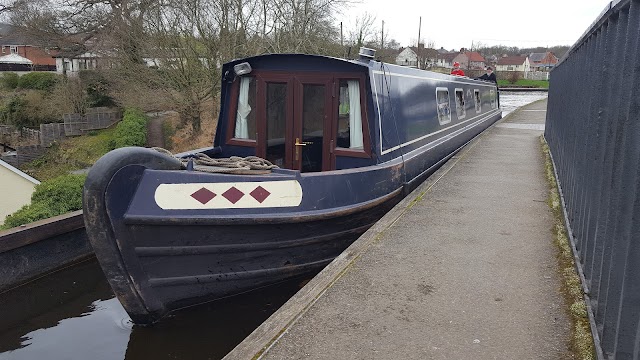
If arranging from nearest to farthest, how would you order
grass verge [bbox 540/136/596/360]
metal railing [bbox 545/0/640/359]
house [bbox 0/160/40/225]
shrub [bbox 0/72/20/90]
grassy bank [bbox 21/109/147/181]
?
1. metal railing [bbox 545/0/640/359]
2. grass verge [bbox 540/136/596/360]
3. house [bbox 0/160/40/225]
4. grassy bank [bbox 21/109/147/181]
5. shrub [bbox 0/72/20/90]

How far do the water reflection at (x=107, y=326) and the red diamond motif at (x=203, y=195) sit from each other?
1.24 m

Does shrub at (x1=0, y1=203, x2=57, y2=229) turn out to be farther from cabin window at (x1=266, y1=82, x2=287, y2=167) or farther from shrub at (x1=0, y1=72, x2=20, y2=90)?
shrub at (x1=0, y1=72, x2=20, y2=90)

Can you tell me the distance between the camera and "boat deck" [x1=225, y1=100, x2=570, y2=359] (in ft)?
9.25

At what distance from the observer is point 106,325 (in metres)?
5.04

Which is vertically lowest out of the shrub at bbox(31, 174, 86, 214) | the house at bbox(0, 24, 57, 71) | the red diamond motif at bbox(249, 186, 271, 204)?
the shrub at bbox(31, 174, 86, 214)

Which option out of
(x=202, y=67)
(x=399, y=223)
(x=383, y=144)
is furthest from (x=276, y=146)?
(x=202, y=67)

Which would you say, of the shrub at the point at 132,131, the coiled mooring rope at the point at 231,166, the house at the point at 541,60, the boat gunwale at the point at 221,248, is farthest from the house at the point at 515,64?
the coiled mooring rope at the point at 231,166

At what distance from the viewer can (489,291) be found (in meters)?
3.53

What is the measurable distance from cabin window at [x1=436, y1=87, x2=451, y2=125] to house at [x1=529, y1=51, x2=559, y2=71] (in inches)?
3949

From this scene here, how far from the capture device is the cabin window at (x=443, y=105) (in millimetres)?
9031

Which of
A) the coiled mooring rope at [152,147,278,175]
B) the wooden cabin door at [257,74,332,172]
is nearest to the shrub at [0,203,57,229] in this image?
the coiled mooring rope at [152,147,278,175]

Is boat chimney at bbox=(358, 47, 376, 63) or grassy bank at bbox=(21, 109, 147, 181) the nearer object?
boat chimney at bbox=(358, 47, 376, 63)

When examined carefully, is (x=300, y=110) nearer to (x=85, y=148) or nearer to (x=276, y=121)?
(x=276, y=121)

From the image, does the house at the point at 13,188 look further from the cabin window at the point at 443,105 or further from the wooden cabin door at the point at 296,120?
the cabin window at the point at 443,105
